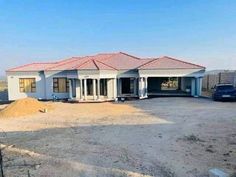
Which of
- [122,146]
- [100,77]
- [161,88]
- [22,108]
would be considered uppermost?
[100,77]

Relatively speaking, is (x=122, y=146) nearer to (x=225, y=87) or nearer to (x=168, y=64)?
(x=225, y=87)

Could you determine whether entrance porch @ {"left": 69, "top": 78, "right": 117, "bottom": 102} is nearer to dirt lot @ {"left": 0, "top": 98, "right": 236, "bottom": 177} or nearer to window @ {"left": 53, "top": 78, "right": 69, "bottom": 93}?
window @ {"left": 53, "top": 78, "right": 69, "bottom": 93}

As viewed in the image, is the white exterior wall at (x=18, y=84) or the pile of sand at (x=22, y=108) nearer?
the pile of sand at (x=22, y=108)

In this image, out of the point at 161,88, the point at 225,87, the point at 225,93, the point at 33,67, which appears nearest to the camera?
the point at 225,93

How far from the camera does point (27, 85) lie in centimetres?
3312

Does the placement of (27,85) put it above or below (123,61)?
below

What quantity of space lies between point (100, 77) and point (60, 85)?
5.86 meters

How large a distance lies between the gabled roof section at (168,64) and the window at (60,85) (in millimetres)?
8843

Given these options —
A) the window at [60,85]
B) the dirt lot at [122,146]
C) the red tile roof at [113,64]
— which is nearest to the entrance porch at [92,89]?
the window at [60,85]

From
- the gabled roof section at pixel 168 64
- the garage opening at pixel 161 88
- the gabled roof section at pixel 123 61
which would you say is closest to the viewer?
the gabled roof section at pixel 168 64

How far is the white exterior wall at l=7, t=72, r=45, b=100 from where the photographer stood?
3281 centimetres

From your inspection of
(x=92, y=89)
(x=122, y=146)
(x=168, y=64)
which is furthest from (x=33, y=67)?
(x=122, y=146)

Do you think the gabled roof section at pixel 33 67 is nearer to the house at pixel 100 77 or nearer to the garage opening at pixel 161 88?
the house at pixel 100 77

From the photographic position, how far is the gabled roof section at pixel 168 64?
97.5ft
